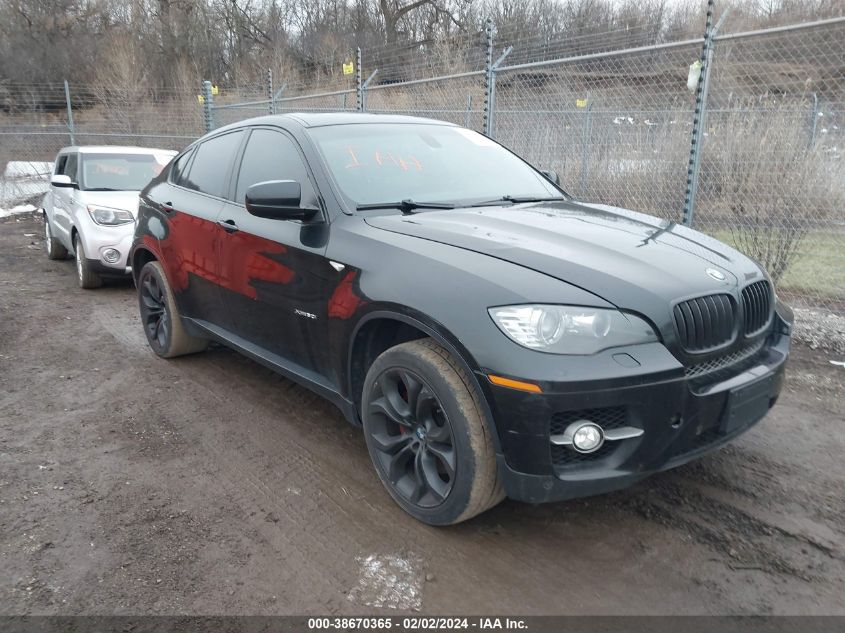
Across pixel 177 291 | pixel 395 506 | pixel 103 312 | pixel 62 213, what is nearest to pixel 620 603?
pixel 395 506

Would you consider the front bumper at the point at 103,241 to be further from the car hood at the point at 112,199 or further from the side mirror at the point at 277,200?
the side mirror at the point at 277,200

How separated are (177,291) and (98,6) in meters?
31.7

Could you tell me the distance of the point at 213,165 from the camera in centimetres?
424

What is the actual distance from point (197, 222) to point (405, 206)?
1.61m

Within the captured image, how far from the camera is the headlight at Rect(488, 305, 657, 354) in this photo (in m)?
2.26

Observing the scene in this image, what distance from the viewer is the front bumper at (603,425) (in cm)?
221

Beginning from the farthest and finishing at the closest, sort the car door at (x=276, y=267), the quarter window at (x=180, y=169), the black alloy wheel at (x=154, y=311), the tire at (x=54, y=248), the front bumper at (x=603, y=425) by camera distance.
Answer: the tire at (x=54, y=248)
the black alloy wheel at (x=154, y=311)
the quarter window at (x=180, y=169)
the car door at (x=276, y=267)
the front bumper at (x=603, y=425)

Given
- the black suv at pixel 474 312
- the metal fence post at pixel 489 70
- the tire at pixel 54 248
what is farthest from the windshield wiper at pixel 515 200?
the tire at pixel 54 248

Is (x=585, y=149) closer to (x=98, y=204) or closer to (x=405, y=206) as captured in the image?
(x=98, y=204)

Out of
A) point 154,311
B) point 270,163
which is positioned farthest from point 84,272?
point 270,163

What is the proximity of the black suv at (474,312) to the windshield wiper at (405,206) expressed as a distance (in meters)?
0.01

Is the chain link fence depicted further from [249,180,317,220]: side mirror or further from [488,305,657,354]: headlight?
[488,305,657,354]: headlight

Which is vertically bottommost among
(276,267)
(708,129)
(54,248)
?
(54,248)

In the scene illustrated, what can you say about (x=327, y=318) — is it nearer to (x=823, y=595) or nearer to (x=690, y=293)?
(x=690, y=293)
